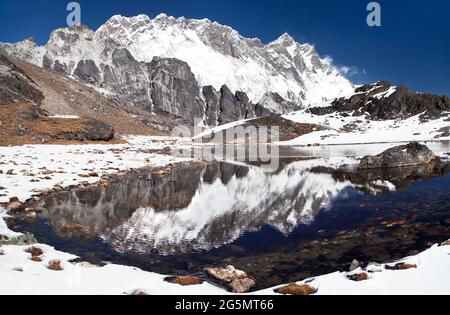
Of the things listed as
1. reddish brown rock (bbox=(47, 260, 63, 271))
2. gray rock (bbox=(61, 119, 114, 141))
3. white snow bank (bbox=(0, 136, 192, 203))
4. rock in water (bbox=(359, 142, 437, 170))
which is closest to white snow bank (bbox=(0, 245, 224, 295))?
reddish brown rock (bbox=(47, 260, 63, 271))

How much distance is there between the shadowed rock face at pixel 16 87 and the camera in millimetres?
85812

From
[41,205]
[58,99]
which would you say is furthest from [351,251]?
[58,99]

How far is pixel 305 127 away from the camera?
105875mm

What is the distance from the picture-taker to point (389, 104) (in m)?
114

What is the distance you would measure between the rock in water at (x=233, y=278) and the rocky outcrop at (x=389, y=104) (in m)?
102

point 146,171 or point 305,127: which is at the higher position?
point 305,127

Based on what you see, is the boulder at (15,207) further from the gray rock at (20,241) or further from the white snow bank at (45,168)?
the gray rock at (20,241)

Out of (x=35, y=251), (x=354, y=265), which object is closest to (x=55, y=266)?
(x=35, y=251)

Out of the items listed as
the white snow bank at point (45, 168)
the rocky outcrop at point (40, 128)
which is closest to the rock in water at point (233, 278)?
the white snow bank at point (45, 168)

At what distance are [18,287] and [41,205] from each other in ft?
37.9

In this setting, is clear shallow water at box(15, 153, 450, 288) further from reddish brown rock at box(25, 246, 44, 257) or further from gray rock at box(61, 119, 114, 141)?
gray rock at box(61, 119, 114, 141)

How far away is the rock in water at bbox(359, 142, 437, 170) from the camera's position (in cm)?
3669
